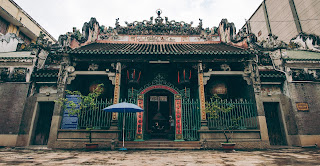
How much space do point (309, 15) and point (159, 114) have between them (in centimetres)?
1615

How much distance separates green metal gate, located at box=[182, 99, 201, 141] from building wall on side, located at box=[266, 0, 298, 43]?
14785 millimetres

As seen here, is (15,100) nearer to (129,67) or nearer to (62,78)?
(62,78)

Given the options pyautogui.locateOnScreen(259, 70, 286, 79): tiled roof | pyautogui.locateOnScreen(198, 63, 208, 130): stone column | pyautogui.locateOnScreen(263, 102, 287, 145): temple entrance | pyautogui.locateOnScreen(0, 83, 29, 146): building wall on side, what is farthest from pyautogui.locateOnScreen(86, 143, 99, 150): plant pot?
pyautogui.locateOnScreen(263, 102, 287, 145): temple entrance

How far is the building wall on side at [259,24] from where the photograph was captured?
20172 millimetres

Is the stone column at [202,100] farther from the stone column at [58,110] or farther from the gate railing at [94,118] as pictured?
the stone column at [58,110]

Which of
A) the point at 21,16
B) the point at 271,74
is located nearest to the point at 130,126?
the point at 271,74

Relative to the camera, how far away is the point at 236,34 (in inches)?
433

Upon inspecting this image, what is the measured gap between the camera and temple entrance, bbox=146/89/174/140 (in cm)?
1030

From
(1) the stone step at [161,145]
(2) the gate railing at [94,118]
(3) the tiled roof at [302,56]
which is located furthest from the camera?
(3) the tiled roof at [302,56]

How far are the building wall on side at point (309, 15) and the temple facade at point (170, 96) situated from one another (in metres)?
5.93

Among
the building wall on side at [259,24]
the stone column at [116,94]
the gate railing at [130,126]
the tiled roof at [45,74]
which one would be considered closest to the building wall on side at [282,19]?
the building wall on side at [259,24]

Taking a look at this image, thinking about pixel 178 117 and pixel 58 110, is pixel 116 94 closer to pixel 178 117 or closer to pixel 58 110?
pixel 58 110

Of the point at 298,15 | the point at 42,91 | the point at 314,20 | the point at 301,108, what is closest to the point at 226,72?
the point at 301,108

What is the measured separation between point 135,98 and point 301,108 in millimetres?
9090
